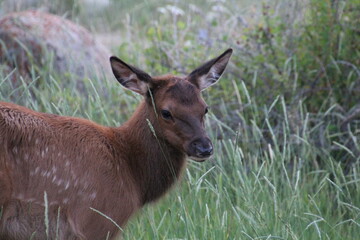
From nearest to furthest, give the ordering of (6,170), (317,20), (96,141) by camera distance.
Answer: (6,170) < (96,141) < (317,20)

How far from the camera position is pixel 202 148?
5914mm

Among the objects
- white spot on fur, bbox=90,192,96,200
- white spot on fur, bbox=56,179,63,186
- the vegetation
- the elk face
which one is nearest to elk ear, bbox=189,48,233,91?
the elk face

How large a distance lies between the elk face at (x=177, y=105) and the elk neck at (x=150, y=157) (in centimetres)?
9

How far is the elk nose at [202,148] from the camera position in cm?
590

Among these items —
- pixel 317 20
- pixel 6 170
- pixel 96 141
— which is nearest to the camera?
pixel 6 170

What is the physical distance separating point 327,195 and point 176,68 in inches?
93.6

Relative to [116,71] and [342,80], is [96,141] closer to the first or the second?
[116,71]

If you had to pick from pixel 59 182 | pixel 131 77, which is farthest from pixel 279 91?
pixel 59 182

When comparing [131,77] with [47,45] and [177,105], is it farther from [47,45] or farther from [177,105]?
[47,45]

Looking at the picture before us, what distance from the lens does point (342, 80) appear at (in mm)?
8672

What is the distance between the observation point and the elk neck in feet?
20.6

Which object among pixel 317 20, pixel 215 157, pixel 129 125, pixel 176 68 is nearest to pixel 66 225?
pixel 129 125

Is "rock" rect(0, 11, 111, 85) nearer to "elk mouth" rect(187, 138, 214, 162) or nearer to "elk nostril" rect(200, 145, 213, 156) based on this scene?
"elk mouth" rect(187, 138, 214, 162)

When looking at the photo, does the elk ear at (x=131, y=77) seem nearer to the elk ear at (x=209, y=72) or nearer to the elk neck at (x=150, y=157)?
the elk neck at (x=150, y=157)
